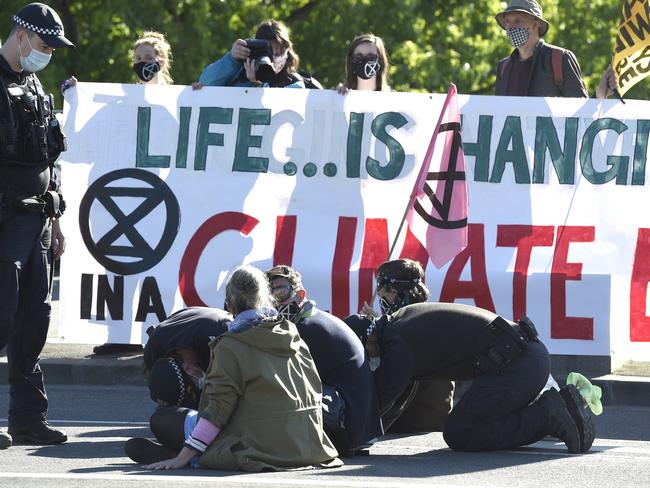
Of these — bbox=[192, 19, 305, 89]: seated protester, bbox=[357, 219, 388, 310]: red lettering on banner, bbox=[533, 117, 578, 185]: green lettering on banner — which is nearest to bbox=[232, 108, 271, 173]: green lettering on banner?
bbox=[192, 19, 305, 89]: seated protester

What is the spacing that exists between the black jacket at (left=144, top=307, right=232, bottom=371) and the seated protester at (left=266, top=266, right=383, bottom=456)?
36 cm

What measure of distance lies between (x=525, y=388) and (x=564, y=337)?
232cm

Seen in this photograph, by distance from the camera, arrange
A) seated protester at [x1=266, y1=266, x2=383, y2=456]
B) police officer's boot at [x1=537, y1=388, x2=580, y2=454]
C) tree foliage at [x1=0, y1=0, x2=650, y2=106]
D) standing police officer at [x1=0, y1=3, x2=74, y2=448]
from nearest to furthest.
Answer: seated protester at [x1=266, y1=266, x2=383, y2=456]
standing police officer at [x1=0, y1=3, x2=74, y2=448]
police officer's boot at [x1=537, y1=388, x2=580, y2=454]
tree foliage at [x1=0, y1=0, x2=650, y2=106]

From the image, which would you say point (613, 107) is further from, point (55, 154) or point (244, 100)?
point (55, 154)

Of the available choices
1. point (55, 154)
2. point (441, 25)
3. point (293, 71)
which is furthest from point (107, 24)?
point (55, 154)

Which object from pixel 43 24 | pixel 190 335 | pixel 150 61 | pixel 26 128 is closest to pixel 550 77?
pixel 150 61

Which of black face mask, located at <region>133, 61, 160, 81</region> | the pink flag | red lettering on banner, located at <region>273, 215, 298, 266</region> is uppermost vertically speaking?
black face mask, located at <region>133, 61, 160, 81</region>

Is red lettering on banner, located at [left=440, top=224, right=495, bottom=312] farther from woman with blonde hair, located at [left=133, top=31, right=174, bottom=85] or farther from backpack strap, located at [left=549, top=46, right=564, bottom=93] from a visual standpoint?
woman with blonde hair, located at [left=133, top=31, right=174, bottom=85]

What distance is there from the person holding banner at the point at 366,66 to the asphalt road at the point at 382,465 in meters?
2.78

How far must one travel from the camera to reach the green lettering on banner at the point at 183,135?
9594 mm

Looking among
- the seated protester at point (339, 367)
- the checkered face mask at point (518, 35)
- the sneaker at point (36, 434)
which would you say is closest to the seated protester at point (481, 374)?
the seated protester at point (339, 367)

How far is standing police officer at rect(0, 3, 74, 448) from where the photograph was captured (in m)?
6.91

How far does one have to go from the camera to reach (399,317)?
23.5 ft

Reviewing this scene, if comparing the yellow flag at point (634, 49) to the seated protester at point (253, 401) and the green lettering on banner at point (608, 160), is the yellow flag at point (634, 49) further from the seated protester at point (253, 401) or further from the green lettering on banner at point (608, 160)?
the seated protester at point (253, 401)
